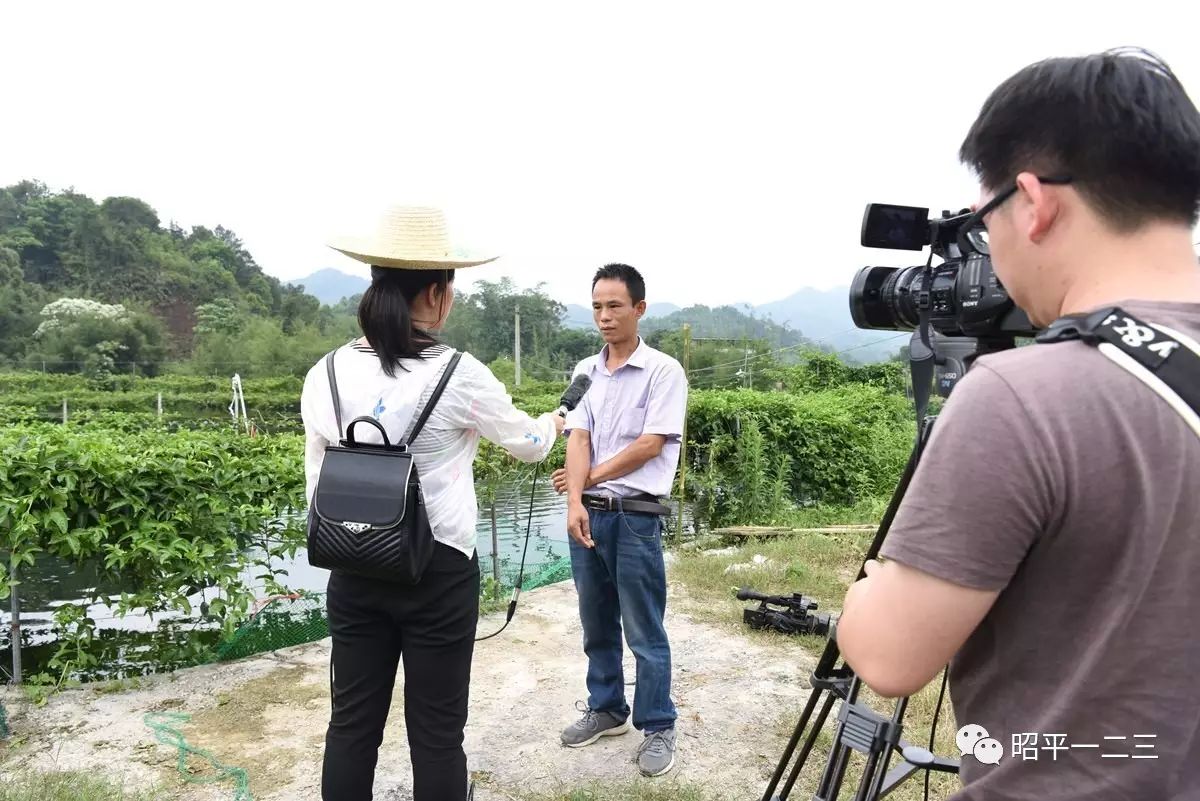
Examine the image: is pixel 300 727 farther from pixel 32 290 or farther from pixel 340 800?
pixel 32 290

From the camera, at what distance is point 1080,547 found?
746mm

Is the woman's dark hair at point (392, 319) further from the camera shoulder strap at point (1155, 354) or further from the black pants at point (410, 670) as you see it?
the camera shoulder strap at point (1155, 354)

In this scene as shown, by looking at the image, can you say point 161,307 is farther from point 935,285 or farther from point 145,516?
point 935,285

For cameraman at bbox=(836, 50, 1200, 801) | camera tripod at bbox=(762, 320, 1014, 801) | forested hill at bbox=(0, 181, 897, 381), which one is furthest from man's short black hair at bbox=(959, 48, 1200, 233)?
forested hill at bbox=(0, 181, 897, 381)

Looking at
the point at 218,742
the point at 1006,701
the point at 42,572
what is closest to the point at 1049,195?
the point at 1006,701

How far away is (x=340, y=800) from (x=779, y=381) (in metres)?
14.3

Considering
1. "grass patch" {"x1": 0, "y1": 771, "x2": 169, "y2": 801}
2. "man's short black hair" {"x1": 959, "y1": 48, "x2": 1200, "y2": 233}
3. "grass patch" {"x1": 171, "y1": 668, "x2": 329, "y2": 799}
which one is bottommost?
"grass patch" {"x1": 171, "y1": 668, "x2": 329, "y2": 799}

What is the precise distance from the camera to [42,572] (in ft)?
11.4

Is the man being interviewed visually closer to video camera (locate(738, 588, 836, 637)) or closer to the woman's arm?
the woman's arm

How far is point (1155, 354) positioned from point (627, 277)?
230cm

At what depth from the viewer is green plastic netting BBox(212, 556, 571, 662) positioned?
375 cm

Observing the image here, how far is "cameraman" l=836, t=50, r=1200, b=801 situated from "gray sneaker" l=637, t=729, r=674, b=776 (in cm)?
211

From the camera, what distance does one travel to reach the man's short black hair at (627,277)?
294cm

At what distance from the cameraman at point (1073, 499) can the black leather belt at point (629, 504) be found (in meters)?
1.96
